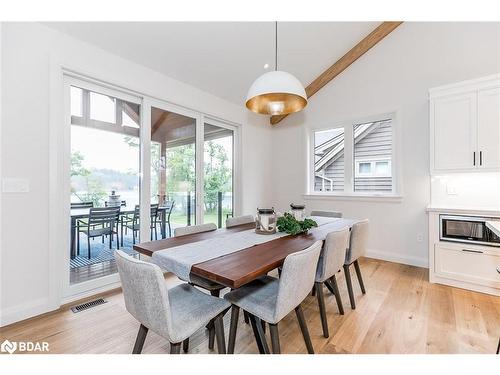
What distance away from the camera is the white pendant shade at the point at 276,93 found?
183 centimetres

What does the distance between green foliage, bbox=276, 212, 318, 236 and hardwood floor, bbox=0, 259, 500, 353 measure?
29.4 inches

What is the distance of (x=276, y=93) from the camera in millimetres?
1894

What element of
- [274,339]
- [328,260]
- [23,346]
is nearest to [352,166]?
[328,260]

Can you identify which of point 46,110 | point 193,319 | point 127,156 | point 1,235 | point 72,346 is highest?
point 46,110

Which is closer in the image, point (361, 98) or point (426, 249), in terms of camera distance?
point (426, 249)

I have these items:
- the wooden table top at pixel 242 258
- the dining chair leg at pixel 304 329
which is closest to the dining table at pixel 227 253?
the wooden table top at pixel 242 258

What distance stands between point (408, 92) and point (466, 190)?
4.98 ft

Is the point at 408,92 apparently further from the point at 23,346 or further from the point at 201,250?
the point at 23,346

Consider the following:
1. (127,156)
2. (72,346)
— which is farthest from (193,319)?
(127,156)

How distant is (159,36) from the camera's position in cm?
254

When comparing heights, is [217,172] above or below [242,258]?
above
